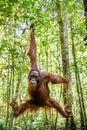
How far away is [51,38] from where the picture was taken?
387 inches

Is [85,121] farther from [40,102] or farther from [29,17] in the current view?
[29,17]

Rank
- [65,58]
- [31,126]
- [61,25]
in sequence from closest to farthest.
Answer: [65,58]
[61,25]
[31,126]

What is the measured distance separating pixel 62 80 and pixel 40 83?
41 cm

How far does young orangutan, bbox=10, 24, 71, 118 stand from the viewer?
14.5 ft

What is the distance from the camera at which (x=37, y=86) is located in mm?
4738

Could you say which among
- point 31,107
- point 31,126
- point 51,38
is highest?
point 51,38

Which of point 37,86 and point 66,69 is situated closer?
point 37,86

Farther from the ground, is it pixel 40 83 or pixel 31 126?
pixel 40 83

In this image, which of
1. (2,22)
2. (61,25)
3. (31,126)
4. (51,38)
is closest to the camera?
(2,22)

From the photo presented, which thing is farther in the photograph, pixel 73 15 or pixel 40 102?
pixel 73 15

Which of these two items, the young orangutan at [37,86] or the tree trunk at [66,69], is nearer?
the young orangutan at [37,86]

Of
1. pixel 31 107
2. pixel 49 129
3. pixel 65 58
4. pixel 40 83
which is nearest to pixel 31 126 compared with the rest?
pixel 49 129

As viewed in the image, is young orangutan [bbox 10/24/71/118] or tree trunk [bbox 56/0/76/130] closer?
young orangutan [bbox 10/24/71/118]

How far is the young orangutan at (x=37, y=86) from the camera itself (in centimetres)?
442
